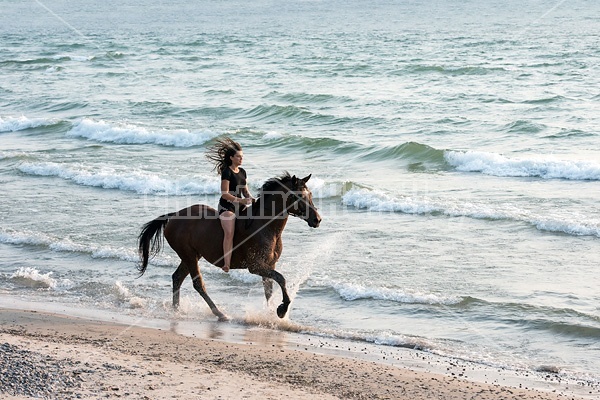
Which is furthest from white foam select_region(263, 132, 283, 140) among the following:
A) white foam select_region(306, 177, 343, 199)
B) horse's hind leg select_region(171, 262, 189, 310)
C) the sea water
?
horse's hind leg select_region(171, 262, 189, 310)

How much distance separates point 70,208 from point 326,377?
10.6 meters

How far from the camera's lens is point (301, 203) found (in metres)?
10.4

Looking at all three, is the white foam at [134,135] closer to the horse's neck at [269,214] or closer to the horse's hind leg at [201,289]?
the horse's hind leg at [201,289]

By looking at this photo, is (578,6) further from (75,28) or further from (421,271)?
(421,271)

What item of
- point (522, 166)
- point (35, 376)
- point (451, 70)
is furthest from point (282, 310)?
point (451, 70)

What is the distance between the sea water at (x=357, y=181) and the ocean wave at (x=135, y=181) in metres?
0.06

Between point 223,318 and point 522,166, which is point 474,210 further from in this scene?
Answer: point 223,318

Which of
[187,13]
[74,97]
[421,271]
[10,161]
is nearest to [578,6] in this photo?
[187,13]

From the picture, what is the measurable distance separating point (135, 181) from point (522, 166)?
30.3ft

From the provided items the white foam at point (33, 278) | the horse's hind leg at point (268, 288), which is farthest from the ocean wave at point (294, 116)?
the horse's hind leg at point (268, 288)

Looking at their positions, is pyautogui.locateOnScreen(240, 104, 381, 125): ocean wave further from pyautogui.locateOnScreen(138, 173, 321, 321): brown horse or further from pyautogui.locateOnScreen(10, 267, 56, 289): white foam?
pyautogui.locateOnScreen(138, 173, 321, 321): brown horse

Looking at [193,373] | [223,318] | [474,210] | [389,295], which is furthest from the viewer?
→ [474,210]

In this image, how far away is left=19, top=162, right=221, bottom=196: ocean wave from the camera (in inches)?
771

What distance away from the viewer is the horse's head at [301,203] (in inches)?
408
